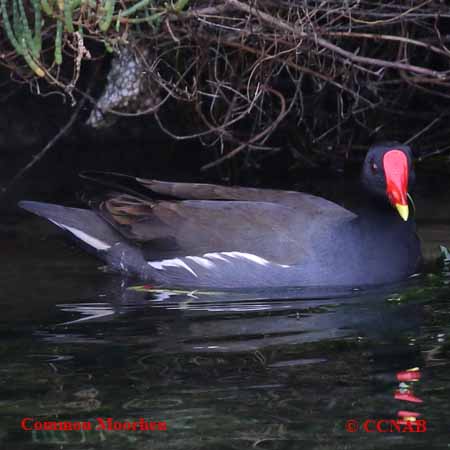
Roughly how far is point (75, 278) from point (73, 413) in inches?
77.0

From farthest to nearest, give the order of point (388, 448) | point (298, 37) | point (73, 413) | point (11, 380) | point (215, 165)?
point (215, 165) < point (298, 37) < point (11, 380) < point (73, 413) < point (388, 448)

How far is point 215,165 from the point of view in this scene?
25.7 feet

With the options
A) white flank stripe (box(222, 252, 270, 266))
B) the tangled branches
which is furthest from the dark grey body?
the tangled branches

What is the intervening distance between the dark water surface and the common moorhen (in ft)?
0.40

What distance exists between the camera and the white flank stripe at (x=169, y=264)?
5617 millimetres

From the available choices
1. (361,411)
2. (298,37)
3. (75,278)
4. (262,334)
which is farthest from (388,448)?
(298,37)

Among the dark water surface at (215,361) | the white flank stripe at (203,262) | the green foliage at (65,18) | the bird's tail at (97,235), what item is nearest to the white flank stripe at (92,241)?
the bird's tail at (97,235)

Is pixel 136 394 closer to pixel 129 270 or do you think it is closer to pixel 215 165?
pixel 129 270

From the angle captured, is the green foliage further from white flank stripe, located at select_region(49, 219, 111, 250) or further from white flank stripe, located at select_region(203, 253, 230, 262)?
white flank stripe, located at select_region(203, 253, 230, 262)

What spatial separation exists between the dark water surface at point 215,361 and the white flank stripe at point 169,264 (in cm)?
19

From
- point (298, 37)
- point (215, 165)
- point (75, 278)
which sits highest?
point (298, 37)

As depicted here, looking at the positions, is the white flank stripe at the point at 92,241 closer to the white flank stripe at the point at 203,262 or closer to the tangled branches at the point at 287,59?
the white flank stripe at the point at 203,262

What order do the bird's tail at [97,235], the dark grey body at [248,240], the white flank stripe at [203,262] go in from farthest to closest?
the bird's tail at [97,235], the white flank stripe at [203,262], the dark grey body at [248,240]

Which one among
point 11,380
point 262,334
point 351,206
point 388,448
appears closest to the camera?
point 388,448
